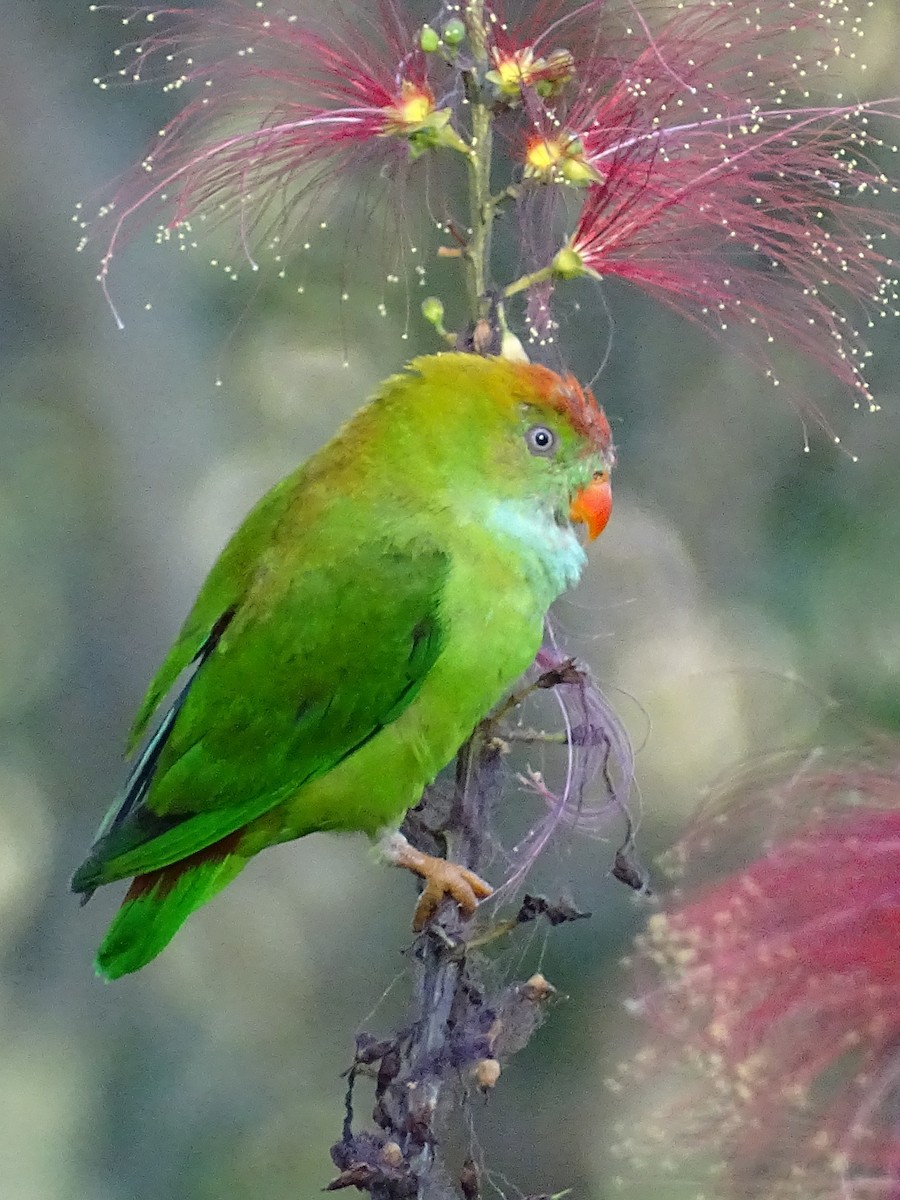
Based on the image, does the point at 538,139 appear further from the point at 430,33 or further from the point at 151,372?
the point at 151,372

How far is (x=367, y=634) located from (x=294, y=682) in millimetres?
38

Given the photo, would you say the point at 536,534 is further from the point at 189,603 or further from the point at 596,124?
the point at 189,603

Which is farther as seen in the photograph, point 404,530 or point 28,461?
point 28,461

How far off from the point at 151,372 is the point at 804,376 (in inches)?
18.6

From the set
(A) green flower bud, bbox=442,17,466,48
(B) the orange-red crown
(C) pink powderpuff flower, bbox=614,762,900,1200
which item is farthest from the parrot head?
(C) pink powderpuff flower, bbox=614,762,900,1200

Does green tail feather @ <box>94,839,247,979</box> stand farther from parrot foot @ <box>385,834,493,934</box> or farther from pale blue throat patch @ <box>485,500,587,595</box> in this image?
pale blue throat patch @ <box>485,500,587,595</box>

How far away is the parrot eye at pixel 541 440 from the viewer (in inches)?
20.3

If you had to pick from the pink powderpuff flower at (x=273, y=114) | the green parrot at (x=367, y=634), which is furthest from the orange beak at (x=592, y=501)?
the pink powderpuff flower at (x=273, y=114)

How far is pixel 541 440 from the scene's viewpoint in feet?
1.70

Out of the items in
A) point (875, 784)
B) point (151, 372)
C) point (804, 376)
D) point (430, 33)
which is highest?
point (430, 33)

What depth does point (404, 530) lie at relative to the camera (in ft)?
1.67

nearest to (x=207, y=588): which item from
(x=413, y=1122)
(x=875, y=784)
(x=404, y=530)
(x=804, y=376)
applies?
(x=404, y=530)

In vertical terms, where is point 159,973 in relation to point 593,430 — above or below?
below

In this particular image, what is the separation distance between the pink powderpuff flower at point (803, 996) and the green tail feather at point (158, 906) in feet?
0.90
